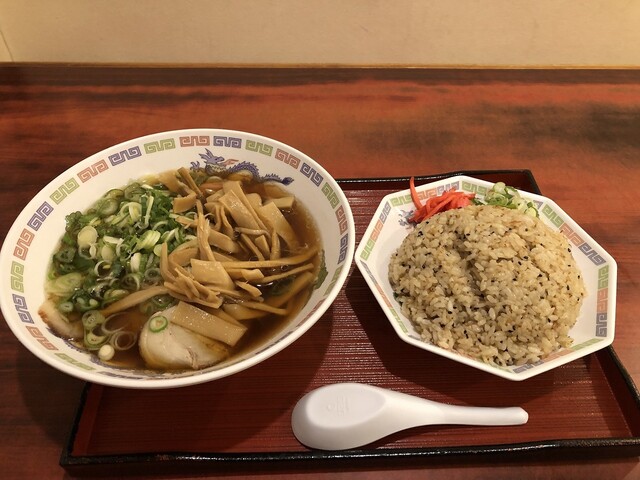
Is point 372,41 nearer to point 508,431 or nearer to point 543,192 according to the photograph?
point 543,192

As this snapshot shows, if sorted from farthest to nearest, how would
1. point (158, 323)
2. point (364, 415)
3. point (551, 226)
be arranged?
point (551, 226), point (158, 323), point (364, 415)

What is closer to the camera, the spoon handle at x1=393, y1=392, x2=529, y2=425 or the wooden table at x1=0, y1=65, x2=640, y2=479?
the spoon handle at x1=393, y1=392, x2=529, y2=425

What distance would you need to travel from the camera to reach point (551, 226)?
73.5 inches

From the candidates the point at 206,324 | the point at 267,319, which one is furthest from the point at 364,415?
the point at 206,324

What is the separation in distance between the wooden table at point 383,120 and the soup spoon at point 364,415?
0.66 metres

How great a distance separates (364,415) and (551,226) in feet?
3.59

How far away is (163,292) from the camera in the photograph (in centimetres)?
148

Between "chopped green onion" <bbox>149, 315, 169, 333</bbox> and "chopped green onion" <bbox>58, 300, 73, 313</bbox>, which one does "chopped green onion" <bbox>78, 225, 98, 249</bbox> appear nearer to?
"chopped green onion" <bbox>58, 300, 73, 313</bbox>

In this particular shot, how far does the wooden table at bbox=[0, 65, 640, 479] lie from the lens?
2104mm

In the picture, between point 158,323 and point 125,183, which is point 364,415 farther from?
point 125,183

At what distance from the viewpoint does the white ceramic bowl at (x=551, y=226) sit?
142 centimetres

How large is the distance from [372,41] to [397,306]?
2086 mm

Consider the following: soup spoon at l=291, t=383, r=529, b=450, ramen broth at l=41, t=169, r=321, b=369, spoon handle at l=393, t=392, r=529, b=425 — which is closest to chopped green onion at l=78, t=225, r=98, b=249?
ramen broth at l=41, t=169, r=321, b=369

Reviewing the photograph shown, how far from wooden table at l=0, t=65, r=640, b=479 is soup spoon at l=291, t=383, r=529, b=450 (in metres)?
0.66
